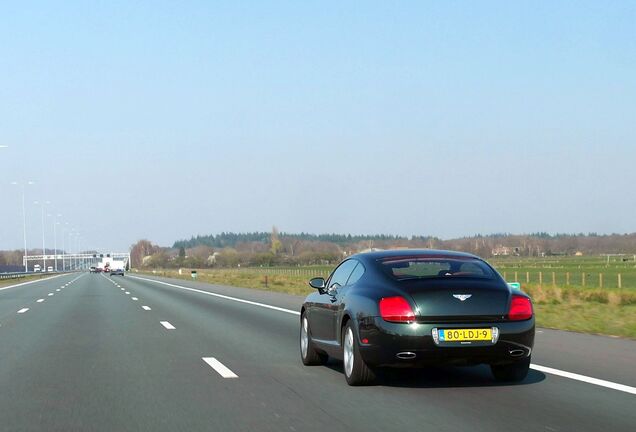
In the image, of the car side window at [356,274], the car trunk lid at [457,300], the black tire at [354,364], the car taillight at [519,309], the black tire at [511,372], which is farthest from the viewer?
the car side window at [356,274]

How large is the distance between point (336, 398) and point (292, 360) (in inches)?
141

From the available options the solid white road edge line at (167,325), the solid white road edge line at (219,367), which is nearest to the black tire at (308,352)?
the solid white road edge line at (219,367)

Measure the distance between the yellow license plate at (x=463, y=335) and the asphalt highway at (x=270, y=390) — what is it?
542 millimetres

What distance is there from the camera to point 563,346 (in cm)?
1366

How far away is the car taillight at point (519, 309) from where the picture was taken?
29.3ft

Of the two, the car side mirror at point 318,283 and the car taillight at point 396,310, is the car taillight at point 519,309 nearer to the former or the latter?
the car taillight at point 396,310

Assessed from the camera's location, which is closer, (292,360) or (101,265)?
(292,360)

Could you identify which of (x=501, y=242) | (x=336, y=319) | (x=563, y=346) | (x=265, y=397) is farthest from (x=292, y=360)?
(x=501, y=242)

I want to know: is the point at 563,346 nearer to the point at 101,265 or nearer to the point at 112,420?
the point at 112,420

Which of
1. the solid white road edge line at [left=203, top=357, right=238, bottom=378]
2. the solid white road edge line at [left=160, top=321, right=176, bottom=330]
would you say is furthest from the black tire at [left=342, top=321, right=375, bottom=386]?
the solid white road edge line at [left=160, top=321, right=176, bottom=330]

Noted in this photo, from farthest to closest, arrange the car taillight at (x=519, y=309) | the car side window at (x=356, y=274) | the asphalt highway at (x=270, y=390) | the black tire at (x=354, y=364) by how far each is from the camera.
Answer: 1. the car side window at (x=356, y=274)
2. the black tire at (x=354, y=364)
3. the car taillight at (x=519, y=309)
4. the asphalt highway at (x=270, y=390)

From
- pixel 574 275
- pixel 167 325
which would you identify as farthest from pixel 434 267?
pixel 574 275

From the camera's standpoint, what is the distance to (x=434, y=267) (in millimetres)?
9961

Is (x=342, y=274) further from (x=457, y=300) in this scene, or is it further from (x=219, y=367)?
(x=457, y=300)
